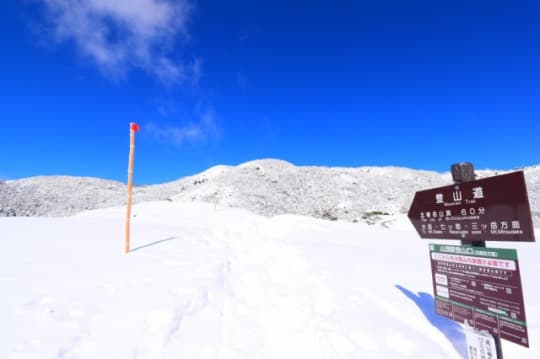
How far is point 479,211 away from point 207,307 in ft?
14.7

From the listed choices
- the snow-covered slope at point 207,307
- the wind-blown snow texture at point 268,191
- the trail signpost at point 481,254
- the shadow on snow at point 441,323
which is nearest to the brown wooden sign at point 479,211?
the trail signpost at point 481,254

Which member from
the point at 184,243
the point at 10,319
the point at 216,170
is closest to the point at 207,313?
the point at 10,319

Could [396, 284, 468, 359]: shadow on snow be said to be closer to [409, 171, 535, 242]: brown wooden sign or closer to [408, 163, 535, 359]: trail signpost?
[408, 163, 535, 359]: trail signpost

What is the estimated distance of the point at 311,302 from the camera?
4965mm

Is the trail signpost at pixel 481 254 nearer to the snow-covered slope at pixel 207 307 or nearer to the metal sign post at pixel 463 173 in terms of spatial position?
the metal sign post at pixel 463 173

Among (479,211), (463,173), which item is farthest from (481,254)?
(463,173)

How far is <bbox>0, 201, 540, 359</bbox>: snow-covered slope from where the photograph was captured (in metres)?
3.08

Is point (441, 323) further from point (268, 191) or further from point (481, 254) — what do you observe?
point (268, 191)

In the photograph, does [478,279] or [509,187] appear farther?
[478,279]

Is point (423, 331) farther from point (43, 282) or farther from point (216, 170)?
point (216, 170)

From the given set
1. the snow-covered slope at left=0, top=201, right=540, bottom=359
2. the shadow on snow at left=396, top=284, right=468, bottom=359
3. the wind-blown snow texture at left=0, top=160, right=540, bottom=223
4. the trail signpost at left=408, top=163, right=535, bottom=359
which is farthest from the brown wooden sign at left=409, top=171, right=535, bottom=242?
the wind-blown snow texture at left=0, top=160, right=540, bottom=223

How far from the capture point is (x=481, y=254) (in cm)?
292

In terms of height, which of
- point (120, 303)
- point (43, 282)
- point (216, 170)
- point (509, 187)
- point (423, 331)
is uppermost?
point (216, 170)

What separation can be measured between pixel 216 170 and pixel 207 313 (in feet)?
194
